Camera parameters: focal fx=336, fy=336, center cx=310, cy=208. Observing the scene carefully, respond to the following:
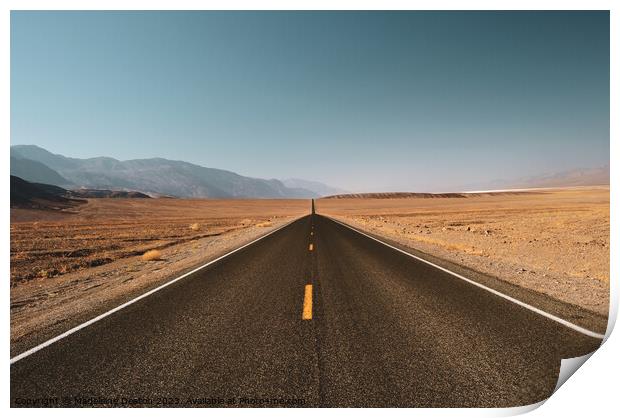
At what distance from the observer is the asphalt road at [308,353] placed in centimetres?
349

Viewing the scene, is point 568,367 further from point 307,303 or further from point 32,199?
point 32,199

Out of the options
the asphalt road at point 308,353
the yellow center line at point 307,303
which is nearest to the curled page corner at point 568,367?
the asphalt road at point 308,353

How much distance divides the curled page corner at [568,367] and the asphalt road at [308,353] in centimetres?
9

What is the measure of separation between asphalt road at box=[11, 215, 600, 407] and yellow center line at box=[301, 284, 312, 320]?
0.15 feet

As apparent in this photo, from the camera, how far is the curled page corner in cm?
387

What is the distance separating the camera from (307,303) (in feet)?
21.2

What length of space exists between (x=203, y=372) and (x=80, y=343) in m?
2.29

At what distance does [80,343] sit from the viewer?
482 centimetres

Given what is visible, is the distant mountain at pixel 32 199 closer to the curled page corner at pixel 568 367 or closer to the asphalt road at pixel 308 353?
the asphalt road at pixel 308 353

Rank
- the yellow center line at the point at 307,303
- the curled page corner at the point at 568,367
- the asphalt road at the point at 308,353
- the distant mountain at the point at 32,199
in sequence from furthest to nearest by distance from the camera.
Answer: the distant mountain at the point at 32,199
the yellow center line at the point at 307,303
the curled page corner at the point at 568,367
the asphalt road at the point at 308,353

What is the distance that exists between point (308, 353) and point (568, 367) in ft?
10.6
